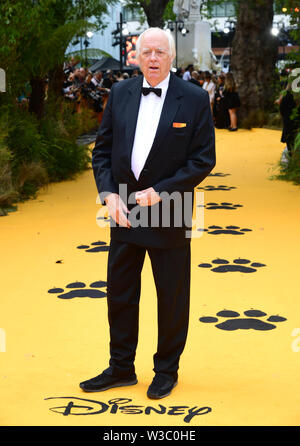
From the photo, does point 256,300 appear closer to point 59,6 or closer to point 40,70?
point 40,70

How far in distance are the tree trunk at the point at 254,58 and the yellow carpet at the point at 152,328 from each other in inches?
549

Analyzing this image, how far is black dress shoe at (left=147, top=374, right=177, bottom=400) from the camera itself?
11.8 feet

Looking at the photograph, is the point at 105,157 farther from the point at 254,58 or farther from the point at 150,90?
the point at 254,58

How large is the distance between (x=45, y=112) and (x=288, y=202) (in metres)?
4.54

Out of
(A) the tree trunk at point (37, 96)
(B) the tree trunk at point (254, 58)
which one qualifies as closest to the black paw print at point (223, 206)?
(A) the tree trunk at point (37, 96)

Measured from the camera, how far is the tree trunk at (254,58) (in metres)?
22.0

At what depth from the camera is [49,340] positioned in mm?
4496

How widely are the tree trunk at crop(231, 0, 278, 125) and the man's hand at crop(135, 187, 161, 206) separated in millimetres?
19250

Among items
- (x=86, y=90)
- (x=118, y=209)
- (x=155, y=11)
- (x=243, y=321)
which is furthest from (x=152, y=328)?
(x=155, y=11)

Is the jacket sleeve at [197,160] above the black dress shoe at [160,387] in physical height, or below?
above

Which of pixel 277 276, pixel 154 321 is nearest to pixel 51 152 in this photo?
pixel 277 276

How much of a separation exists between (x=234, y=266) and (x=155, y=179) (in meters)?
2.95

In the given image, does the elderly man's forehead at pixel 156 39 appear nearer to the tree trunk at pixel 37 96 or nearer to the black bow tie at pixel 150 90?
the black bow tie at pixel 150 90

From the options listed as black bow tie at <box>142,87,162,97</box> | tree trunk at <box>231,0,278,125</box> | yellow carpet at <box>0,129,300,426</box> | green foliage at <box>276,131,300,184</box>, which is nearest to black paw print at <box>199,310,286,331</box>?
yellow carpet at <box>0,129,300,426</box>
